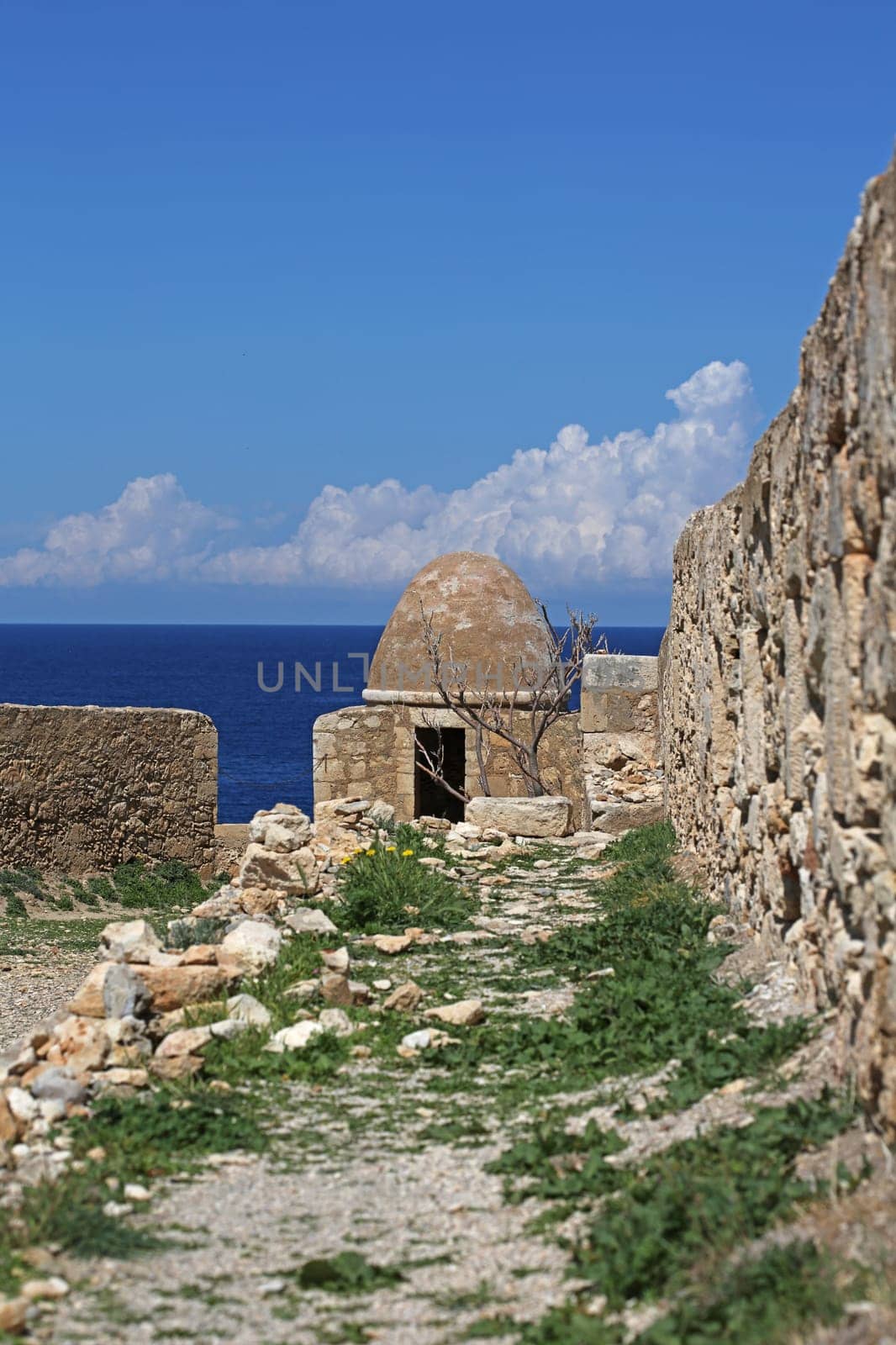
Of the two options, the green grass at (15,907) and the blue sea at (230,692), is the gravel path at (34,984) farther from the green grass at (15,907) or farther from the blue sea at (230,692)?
the blue sea at (230,692)

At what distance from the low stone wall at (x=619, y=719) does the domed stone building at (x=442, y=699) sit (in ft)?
3.75

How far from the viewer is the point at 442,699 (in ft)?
50.0

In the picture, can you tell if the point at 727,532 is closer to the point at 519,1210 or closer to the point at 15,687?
the point at 519,1210

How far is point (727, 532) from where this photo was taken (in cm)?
680

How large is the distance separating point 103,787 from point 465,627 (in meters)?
4.56

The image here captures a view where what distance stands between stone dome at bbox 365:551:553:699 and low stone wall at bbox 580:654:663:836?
188cm

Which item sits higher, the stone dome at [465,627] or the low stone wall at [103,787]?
the stone dome at [465,627]

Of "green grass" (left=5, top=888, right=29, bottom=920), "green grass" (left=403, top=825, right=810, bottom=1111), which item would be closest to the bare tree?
"green grass" (left=5, top=888, right=29, bottom=920)

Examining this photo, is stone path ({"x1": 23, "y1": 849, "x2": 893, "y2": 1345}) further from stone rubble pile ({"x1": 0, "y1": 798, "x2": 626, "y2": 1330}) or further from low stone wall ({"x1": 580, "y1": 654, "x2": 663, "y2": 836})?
low stone wall ({"x1": 580, "y1": 654, "x2": 663, "y2": 836})

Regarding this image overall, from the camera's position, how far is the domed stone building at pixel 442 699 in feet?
49.2

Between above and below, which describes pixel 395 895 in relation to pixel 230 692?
above

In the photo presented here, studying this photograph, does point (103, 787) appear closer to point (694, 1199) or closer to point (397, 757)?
point (397, 757)

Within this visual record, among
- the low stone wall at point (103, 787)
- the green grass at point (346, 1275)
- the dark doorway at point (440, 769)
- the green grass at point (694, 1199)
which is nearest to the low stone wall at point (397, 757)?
the dark doorway at point (440, 769)

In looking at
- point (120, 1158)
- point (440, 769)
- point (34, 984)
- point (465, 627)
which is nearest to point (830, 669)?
point (120, 1158)
